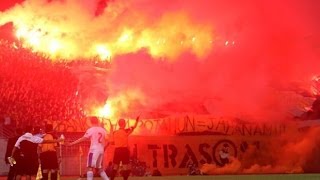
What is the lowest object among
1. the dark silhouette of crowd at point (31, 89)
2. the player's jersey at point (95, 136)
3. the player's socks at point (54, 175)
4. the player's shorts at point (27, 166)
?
the player's socks at point (54, 175)

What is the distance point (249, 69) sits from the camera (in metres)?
35.0

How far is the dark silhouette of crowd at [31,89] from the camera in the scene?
3300cm

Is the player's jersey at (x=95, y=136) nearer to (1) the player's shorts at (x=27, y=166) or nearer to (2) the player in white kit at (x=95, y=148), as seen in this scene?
(2) the player in white kit at (x=95, y=148)

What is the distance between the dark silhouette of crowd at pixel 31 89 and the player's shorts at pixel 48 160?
564 inches

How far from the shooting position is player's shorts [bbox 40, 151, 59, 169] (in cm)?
1875

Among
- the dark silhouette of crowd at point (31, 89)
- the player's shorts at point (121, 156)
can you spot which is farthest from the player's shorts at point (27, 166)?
the dark silhouette of crowd at point (31, 89)

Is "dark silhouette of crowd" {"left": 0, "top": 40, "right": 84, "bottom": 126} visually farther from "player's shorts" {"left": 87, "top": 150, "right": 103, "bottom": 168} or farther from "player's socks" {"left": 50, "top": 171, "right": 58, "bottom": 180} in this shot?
"player's shorts" {"left": 87, "top": 150, "right": 103, "bottom": 168}

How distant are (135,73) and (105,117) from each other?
3244 millimetres

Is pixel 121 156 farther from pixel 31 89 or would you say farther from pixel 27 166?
pixel 31 89

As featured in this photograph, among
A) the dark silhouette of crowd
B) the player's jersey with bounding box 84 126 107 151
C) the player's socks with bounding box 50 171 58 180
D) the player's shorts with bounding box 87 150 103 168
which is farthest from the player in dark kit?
the dark silhouette of crowd

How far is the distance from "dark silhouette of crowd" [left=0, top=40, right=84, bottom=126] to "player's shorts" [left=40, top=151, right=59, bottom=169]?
564 inches

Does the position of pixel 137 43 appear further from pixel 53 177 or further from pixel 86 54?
pixel 53 177

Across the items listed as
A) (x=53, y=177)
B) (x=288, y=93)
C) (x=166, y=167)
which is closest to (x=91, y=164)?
(x=53, y=177)

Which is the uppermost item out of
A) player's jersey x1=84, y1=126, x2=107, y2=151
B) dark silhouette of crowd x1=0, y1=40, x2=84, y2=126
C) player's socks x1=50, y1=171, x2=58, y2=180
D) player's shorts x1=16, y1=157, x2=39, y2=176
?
dark silhouette of crowd x1=0, y1=40, x2=84, y2=126
